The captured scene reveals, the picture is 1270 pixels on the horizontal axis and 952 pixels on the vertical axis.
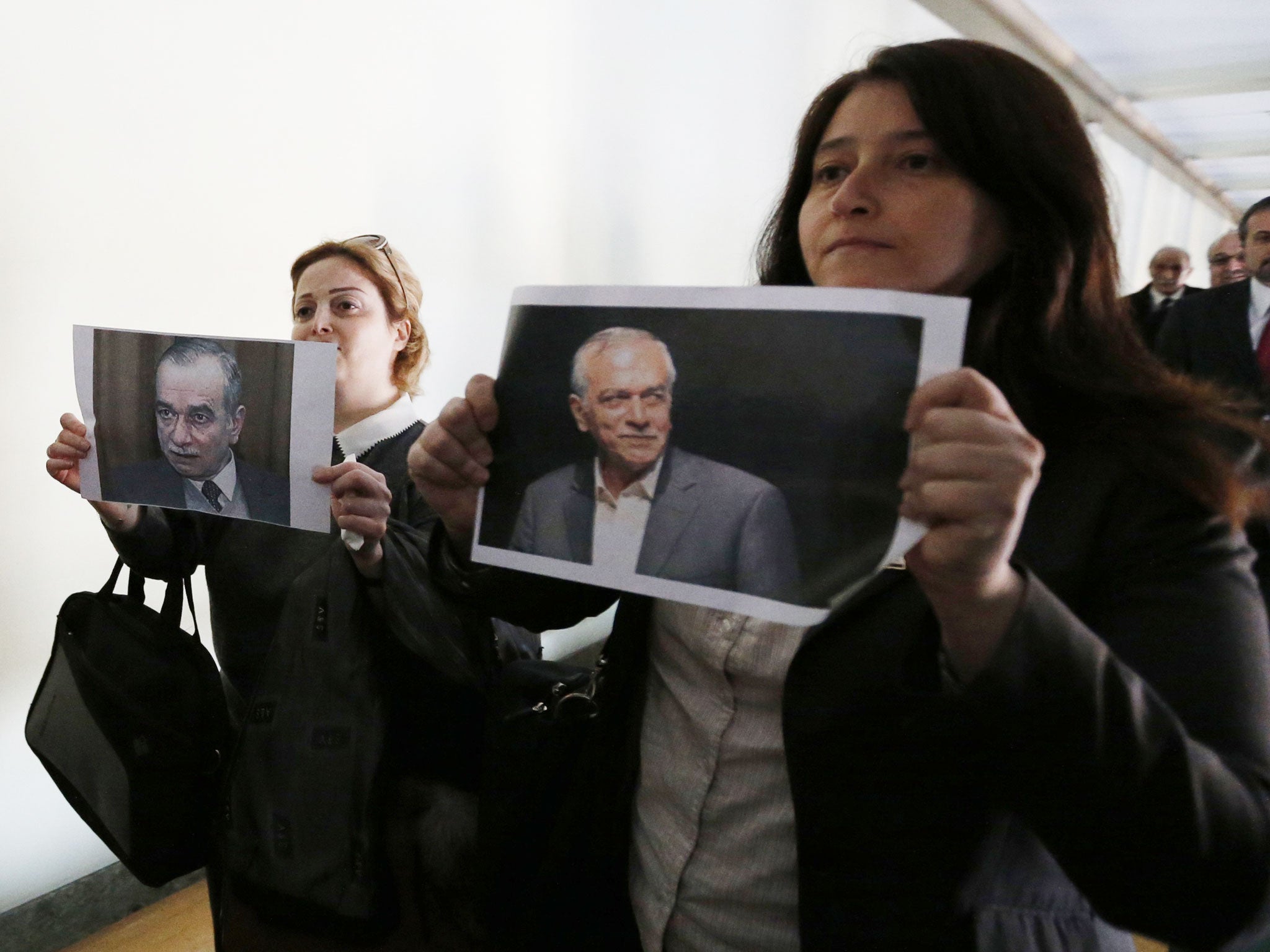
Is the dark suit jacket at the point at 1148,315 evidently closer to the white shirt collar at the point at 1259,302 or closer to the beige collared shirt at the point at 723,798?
the white shirt collar at the point at 1259,302

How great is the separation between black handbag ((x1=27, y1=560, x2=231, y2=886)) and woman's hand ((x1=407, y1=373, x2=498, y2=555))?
50 cm

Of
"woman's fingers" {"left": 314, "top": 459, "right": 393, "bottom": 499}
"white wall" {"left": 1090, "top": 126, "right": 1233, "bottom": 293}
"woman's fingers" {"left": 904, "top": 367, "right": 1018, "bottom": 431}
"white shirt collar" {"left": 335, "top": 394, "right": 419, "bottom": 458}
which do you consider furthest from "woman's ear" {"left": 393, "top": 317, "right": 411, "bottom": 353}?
"white wall" {"left": 1090, "top": 126, "right": 1233, "bottom": 293}

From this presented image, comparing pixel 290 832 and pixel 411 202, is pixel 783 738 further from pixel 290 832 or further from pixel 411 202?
pixel 411 202

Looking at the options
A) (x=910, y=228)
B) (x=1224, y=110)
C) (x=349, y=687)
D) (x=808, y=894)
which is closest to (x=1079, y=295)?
(x=910, y=228)

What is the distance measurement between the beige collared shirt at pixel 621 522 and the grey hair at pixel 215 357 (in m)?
0.50

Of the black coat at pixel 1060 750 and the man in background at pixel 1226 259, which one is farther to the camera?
the man in background at pixel 1226 259

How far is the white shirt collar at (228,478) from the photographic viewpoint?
0.98m

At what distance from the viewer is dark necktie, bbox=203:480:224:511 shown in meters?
0.99

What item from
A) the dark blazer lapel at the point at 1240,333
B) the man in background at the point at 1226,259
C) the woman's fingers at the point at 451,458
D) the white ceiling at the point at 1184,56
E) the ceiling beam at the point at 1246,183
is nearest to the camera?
the woman's fingers at the point at 451,458

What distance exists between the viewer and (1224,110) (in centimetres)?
641

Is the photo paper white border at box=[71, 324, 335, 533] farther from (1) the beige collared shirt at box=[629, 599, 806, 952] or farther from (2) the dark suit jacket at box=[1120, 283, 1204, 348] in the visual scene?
(2) the dark suit jacket at box=[1120, 283, 1204, 348]

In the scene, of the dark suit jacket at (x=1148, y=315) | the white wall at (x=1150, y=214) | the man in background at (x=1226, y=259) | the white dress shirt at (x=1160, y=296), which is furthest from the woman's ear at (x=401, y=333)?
the white wall at (x=1150, y=214)

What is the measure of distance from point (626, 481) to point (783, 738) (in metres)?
0.20

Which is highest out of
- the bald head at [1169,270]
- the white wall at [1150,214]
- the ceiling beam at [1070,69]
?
the ceiling beam at [1070,69]
